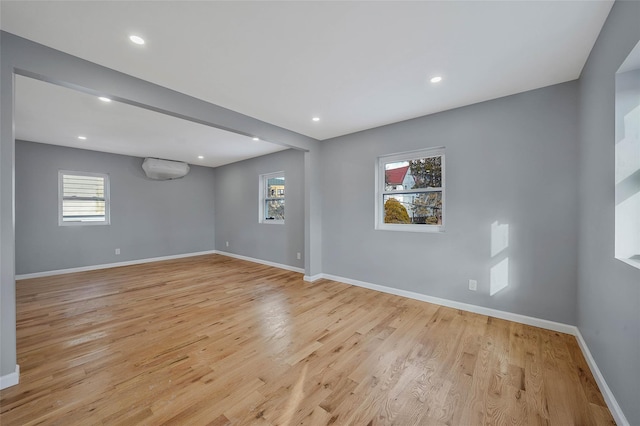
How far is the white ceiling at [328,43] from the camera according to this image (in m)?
1.54

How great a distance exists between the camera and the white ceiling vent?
5.57 meters

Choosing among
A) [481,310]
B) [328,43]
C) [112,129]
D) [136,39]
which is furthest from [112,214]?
[481,310]

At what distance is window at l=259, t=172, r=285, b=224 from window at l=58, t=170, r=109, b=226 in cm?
347

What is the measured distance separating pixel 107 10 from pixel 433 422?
3.29 m

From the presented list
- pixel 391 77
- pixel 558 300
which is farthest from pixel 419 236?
pixel 391 77

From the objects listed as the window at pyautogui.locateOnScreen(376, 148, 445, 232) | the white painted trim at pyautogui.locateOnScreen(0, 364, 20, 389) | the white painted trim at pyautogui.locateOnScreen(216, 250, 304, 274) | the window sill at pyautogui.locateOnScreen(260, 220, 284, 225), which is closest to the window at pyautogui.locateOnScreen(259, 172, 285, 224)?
the window sill at pyautogui.locateOnScreen(260, 220, 284, 225)

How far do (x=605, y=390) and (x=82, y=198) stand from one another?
7989 mm

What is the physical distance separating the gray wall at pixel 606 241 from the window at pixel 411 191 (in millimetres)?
1321

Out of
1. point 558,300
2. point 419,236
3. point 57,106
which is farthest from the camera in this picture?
point 419,236

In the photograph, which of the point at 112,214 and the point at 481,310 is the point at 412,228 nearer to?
the point at 481,310

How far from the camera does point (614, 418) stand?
1.41 m

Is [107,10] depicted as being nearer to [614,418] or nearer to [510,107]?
[510,107]

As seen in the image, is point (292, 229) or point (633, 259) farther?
point (292, 229)

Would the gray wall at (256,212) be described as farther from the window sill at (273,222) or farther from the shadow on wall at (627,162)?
the shadow on wall at (627,162)
